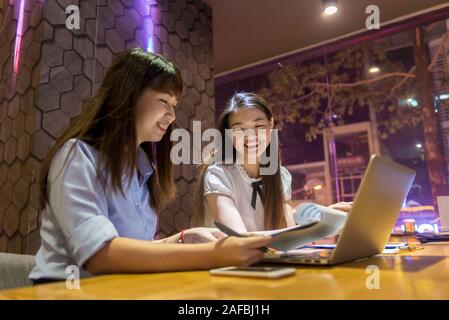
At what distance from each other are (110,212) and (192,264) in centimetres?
34

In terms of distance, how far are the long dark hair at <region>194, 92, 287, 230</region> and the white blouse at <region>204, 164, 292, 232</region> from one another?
3cm

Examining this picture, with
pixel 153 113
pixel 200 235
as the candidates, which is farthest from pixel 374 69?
pixel 200 235

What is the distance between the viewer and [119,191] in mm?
944

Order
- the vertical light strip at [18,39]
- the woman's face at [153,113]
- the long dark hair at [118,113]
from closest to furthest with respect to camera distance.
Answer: the long dark hair at [118,113] < the woman's face at [153,113] < the vertical light strip at [18,39]

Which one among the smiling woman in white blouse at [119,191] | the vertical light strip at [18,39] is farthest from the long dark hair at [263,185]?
the vertical light strip at [18,39]

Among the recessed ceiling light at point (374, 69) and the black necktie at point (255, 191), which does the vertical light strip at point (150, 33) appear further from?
the recessed ceiling light at point (374, 69)

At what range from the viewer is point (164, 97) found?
1088mm

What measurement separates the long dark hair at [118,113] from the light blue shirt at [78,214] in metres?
0.03

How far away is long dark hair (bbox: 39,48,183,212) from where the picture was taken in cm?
91

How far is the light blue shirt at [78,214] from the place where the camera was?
2.42ft

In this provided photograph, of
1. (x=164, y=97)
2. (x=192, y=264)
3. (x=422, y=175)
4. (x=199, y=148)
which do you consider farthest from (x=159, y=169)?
(x=422, y=175)

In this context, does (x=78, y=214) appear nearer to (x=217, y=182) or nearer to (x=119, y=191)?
(x=119, y=191)

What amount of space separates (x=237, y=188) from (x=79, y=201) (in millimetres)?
1030
